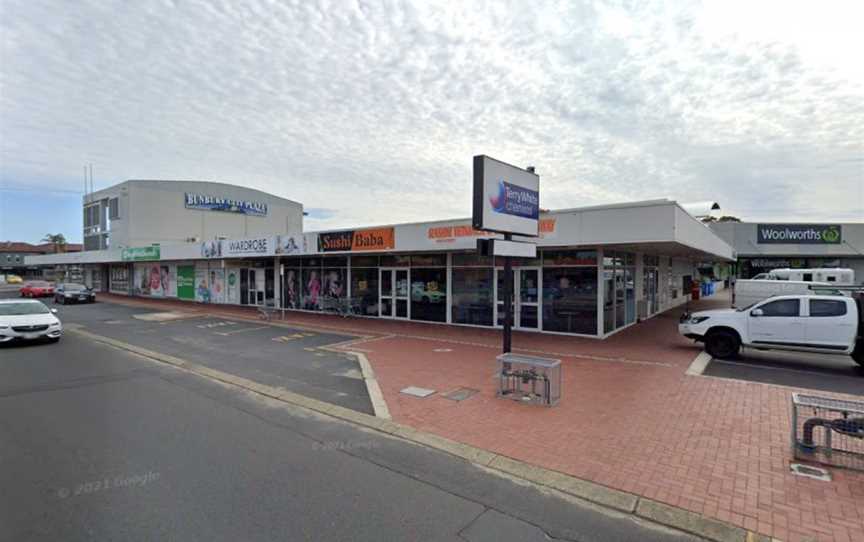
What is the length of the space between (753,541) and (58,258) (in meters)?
59.4

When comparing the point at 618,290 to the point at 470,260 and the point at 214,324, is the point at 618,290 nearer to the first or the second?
the point at 470,260

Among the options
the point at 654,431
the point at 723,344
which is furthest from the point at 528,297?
the point at 654,431

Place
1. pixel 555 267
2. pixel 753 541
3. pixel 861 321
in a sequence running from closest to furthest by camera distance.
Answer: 1. pixel 753 541
2. pixel 861 321
3. pixel 555 267

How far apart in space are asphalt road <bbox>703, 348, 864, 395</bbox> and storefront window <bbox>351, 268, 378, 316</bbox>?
13213 millimetres

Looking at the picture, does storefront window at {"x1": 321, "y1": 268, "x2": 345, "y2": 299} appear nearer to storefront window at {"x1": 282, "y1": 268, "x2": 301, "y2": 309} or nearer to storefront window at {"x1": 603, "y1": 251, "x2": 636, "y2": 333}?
storefront window at {"x1": 282, "y1": 268, "x2": 301, "y2": 309}

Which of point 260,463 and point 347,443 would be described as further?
point 347,443

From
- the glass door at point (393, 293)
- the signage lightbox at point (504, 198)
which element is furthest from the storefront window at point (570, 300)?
the glass door at point (393, 293)

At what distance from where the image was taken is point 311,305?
76.9 feet

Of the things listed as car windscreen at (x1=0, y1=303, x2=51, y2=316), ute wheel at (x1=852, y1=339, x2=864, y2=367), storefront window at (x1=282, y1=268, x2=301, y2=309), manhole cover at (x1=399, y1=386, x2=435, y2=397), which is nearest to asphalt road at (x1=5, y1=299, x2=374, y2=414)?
manhole cover at (x1=399, y1=386, x2=435, y2=397)

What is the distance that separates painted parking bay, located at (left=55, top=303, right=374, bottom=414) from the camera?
908 centimetres

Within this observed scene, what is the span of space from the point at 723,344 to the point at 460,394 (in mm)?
7463

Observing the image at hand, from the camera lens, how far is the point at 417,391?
850 cm

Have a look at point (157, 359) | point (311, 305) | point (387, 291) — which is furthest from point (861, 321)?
point (311, 305)

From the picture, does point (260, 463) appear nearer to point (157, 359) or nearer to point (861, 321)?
point (157, 359)
